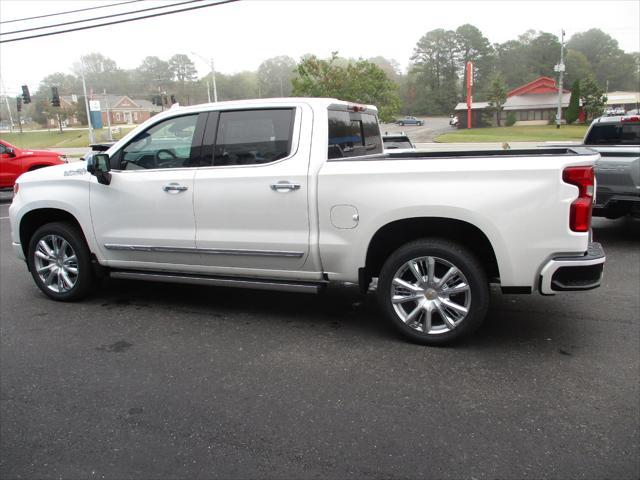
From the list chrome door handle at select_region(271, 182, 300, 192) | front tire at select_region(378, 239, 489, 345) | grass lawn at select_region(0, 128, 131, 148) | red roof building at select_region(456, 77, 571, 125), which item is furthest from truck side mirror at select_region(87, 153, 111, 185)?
red roof building at select_region(456, 77, 571, 125)

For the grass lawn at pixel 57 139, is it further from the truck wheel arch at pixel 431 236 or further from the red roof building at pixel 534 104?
the truck wheel arch at pixel 431 236

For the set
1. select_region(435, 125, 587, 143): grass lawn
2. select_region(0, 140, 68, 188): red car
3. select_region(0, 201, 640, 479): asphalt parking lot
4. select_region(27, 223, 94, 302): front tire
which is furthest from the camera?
select_region(435, 125, 587, 143): grass lawn

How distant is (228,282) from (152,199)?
1.04 metres

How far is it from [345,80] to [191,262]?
68.8ft

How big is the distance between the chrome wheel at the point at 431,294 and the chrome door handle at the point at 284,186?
1.05 meters

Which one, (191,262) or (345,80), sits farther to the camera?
(345,80)

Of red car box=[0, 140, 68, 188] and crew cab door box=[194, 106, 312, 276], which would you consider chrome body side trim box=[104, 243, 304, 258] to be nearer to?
crew cab door box=[194, 106, 312, 276]

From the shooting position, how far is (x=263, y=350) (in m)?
4.21

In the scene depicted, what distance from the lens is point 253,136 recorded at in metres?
4.60

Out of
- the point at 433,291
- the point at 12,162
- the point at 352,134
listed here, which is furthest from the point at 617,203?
the point at 12,162

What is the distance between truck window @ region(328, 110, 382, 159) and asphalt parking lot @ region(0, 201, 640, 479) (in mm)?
1503

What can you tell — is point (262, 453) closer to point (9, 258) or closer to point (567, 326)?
point (567, 326)

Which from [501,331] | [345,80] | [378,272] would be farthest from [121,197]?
[345,80]

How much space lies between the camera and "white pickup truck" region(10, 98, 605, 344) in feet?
12.4
